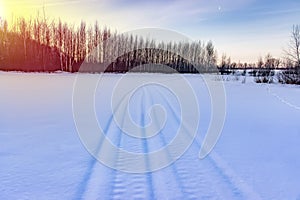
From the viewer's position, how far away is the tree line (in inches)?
1371

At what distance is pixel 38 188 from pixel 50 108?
6214 mm

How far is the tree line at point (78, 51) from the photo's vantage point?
34.8 metres

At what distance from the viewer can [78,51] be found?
42656mm

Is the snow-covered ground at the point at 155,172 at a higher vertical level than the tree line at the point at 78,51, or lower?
lower

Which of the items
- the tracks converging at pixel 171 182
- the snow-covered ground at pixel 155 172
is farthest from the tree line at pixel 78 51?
the tracks converging at pixel 171 182

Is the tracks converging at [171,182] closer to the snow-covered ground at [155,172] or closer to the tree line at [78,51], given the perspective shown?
the snow-covered ground at [155,172]

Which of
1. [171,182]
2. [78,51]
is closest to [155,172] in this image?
[171,182]

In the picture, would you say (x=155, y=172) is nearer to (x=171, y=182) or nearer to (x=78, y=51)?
(x=171, y=182)

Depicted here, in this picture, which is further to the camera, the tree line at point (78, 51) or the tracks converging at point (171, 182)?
the tree line at point (78, 51)

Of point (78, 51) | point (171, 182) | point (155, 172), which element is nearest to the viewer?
point (171, 182)

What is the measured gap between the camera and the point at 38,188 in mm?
2854

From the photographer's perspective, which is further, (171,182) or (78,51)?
(78,51)

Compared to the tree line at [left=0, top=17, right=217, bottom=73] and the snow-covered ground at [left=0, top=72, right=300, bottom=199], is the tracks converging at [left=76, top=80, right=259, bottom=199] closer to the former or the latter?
the snow-covered ground at [left=0, top=72, right=300, bottom=199]

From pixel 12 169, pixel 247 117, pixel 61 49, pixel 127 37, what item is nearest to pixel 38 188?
pixel 12 169
